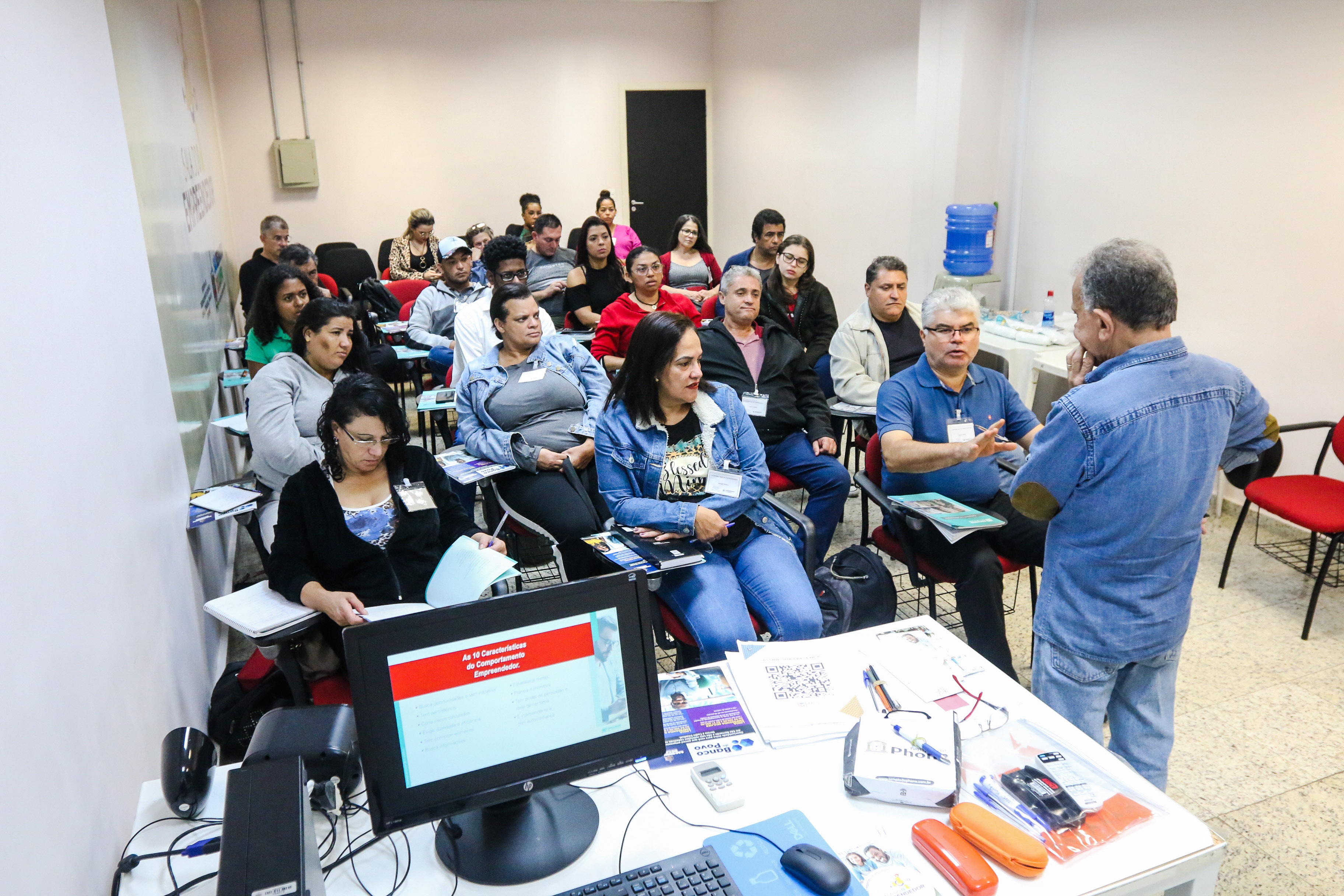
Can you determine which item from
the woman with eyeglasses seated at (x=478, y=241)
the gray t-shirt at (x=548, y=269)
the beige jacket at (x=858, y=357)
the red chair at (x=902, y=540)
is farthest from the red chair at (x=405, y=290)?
the red chair at (x=902, y=540)

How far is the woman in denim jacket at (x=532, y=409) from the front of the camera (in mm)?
3393

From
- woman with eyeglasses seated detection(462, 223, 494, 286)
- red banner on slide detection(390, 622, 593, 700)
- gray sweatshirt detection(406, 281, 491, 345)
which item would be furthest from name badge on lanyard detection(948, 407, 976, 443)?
woman with eyeglasses seated detection(462, 223, 494, 286)

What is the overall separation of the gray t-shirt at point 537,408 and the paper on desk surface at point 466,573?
1171 millimetres

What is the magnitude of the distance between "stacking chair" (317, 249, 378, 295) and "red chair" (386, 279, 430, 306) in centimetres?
139

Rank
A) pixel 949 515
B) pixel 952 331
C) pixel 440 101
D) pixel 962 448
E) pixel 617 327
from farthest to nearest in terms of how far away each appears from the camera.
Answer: pixel 440 101 < pixel 617 327 < pixel 952 331 < pixel 962 448 < pixel 949 515

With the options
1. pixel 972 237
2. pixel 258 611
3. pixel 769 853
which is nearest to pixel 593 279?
pixel 972 237

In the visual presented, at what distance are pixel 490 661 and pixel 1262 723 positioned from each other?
268cm

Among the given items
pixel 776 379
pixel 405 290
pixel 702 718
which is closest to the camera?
pixel 702 718

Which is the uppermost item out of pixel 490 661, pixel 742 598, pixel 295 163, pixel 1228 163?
pixel 295 163

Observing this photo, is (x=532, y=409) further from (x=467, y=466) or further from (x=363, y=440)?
(x=363, y=440)

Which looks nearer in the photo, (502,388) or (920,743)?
(920,743)

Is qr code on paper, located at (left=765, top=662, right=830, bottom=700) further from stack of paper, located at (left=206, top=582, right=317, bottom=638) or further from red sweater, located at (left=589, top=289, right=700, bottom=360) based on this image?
red sweater, located at (left=589, top=289, right=700, bottom=360)

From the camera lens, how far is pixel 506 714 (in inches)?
56.8

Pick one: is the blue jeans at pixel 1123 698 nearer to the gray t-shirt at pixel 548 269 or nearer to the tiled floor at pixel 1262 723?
the tiled floor at pixel 1262 723
